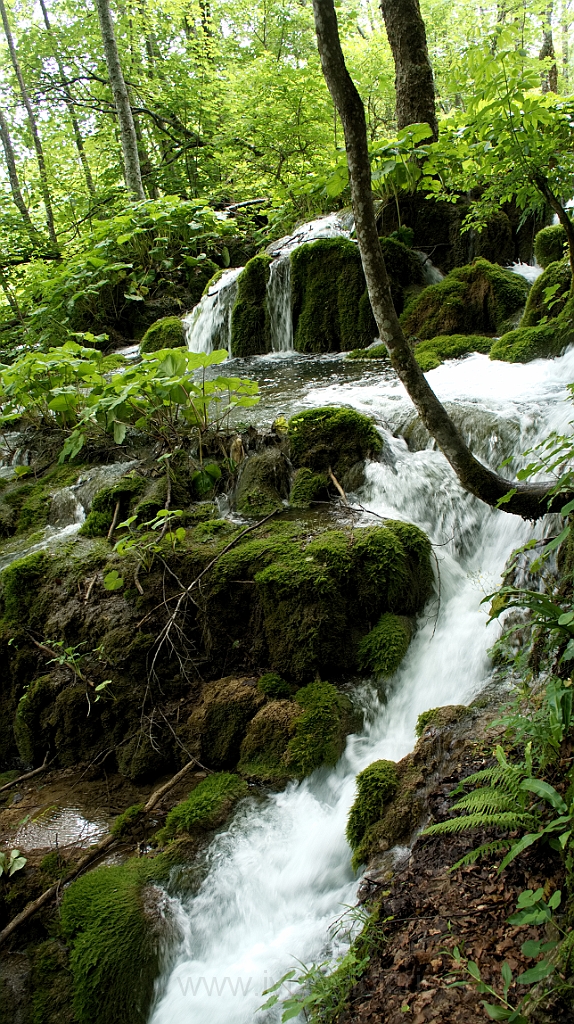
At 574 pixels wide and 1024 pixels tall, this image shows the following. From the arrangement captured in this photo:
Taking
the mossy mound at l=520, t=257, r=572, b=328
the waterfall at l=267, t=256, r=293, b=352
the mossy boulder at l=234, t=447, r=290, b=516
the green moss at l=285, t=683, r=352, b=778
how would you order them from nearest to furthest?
the green moss at l=285, t=683, r=352, b=778 → the mossy boulder at l=234, t=447, r=290, b=516 → the mossy mound at l=520, t=257, r=572, b=328 → the waterfall at l=267, t=256, r=293, b=352

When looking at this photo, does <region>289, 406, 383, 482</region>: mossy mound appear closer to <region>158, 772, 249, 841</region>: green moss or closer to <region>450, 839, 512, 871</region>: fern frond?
<region>158, 772, 249, 841</region>: green moss

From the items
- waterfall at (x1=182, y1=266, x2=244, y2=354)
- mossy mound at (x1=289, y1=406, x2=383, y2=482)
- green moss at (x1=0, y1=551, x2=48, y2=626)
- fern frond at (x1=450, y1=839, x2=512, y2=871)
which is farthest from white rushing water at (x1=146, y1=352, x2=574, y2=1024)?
waterfall at (x1=182, y1=266, x2=244, y2=354)

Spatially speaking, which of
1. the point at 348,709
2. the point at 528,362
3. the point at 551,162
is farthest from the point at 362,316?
the point at 348,709

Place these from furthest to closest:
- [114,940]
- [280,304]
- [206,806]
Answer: [280,304], [206,806], [114,940]

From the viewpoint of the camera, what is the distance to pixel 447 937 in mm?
1842

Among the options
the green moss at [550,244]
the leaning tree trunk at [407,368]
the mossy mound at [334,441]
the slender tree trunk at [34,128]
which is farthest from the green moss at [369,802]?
the slender tree trunk at [34,128]

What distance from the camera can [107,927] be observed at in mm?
2775

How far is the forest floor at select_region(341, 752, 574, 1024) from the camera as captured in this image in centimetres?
162

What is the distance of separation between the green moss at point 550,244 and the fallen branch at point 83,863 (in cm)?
719

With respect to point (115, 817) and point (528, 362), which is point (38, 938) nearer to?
point (115, 817)

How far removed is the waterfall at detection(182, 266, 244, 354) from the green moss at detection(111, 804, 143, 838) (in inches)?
286

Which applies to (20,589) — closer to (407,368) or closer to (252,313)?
(407,368)

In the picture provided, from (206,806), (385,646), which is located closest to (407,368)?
(385,646)

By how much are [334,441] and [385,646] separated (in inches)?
81.6
